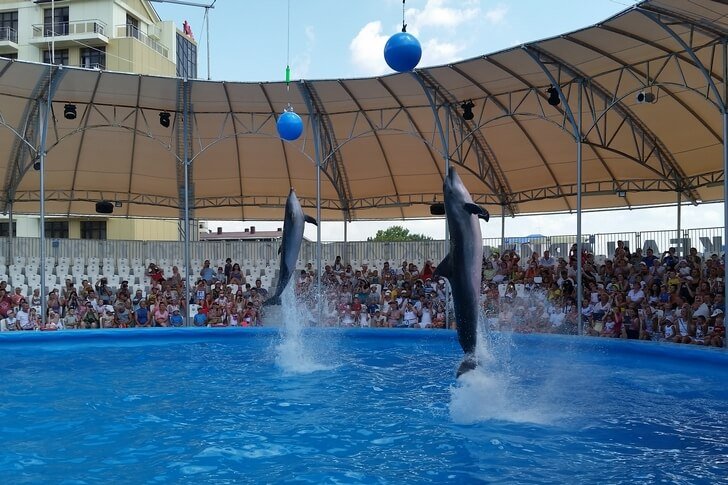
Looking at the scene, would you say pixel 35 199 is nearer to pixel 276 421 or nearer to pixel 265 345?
pixel 265 345

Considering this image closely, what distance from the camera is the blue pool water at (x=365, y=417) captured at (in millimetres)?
4379

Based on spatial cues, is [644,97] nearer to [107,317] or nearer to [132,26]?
[107,317]

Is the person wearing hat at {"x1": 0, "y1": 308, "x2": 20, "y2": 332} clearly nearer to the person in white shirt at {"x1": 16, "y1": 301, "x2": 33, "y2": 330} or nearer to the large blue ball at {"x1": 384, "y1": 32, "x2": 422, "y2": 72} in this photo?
the person in white shirt at {"x1": 16, "y1": 301, "x2": 33, "y2": 330}

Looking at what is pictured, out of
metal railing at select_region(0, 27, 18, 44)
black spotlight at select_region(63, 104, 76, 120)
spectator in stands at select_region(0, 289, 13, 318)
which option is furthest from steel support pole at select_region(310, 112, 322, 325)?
metal railing at select_region(0, 27, 18, 44)

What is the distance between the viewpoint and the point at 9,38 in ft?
109

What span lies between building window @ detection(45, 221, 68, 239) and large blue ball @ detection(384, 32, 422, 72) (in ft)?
90.0

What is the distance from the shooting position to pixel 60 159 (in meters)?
17.0

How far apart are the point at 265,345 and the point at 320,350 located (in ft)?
3.92

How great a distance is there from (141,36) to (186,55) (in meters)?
5.86

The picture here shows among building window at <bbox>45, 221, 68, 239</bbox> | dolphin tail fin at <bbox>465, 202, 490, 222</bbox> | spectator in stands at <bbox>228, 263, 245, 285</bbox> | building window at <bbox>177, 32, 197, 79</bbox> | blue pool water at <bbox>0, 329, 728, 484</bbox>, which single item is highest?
building window at <bbox>177, 32, 197, 79</bbox>

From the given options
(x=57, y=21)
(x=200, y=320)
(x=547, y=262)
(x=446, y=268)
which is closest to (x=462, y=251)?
(x=446, y=268)

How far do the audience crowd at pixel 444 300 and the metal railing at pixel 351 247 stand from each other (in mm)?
1071

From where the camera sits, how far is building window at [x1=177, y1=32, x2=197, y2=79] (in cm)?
3906

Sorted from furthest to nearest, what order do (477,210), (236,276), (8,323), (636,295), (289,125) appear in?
(236,276) < (8,323) < (636,295) < (289,125) < (477,210)
